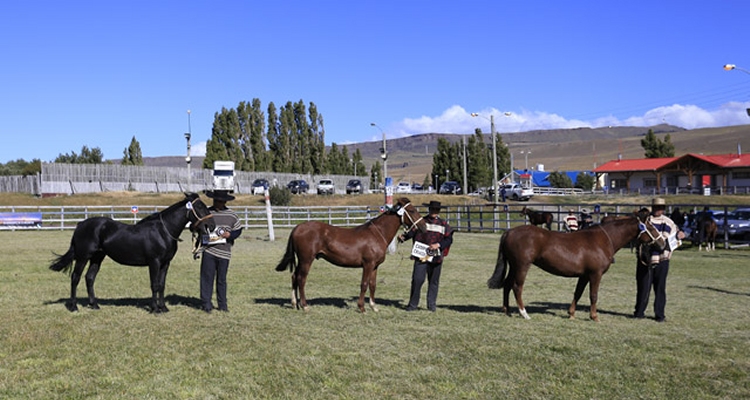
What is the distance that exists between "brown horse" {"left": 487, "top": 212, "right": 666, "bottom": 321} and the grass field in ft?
2.13

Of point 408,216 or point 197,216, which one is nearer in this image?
point 197,216

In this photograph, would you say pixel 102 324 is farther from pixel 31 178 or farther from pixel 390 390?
pixel 31 178

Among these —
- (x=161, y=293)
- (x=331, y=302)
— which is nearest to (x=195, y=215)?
(x=161, y=293)

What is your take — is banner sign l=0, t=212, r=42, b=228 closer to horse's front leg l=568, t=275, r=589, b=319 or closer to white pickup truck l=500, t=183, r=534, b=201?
horse's front leg l=568, t=275, r=589, b=319

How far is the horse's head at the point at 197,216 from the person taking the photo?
11.2 metres

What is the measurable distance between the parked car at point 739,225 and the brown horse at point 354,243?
60.6 feet

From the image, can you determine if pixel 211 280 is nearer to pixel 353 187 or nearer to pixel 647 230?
pixel 647 230

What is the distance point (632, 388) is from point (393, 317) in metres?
4.62

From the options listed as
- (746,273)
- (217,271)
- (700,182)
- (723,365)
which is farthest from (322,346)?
(700,182)

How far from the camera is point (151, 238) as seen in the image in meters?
11.2

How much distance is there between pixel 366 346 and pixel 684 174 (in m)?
78.8

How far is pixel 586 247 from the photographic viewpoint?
10.8 meters

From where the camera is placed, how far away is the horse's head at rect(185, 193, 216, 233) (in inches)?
440

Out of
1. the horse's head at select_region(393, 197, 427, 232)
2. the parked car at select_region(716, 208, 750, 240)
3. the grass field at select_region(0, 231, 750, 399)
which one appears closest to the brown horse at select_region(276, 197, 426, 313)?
the horse's head at select_region(393, 197, 427, 232)
